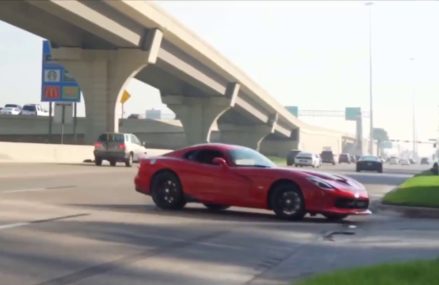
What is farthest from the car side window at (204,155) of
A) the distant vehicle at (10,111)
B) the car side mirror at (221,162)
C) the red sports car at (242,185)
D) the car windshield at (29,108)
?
the car windshield at (29,108)

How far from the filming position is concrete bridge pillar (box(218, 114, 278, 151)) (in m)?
98.2

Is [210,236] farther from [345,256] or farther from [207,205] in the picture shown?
[207,205]

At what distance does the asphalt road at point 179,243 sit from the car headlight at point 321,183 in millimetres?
682

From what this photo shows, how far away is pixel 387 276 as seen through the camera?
335 inches

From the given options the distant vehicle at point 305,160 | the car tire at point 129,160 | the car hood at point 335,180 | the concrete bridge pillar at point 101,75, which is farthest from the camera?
the distant vehicle at point 305,160

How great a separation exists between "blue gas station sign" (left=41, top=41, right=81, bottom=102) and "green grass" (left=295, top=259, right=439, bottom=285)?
51.1 m

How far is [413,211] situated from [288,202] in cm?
473

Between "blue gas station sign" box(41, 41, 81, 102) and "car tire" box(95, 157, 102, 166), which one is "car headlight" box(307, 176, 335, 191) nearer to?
"car tire" box(95, 157, 102, 166)

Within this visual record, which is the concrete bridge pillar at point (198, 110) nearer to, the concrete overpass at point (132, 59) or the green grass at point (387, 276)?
the concrete overpass at point (132, 59)

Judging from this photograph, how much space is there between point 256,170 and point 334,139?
134679mm

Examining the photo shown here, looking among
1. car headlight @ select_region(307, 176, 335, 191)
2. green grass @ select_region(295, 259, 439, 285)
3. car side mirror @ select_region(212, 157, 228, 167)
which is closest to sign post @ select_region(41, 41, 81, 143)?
car side mirror @ select_region(212, 157, 228, 167)

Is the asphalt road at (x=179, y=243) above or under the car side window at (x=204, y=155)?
under

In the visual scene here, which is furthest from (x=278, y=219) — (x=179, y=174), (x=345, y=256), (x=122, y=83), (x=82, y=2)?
(x=122, y=83)

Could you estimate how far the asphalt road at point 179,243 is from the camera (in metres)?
9.39
